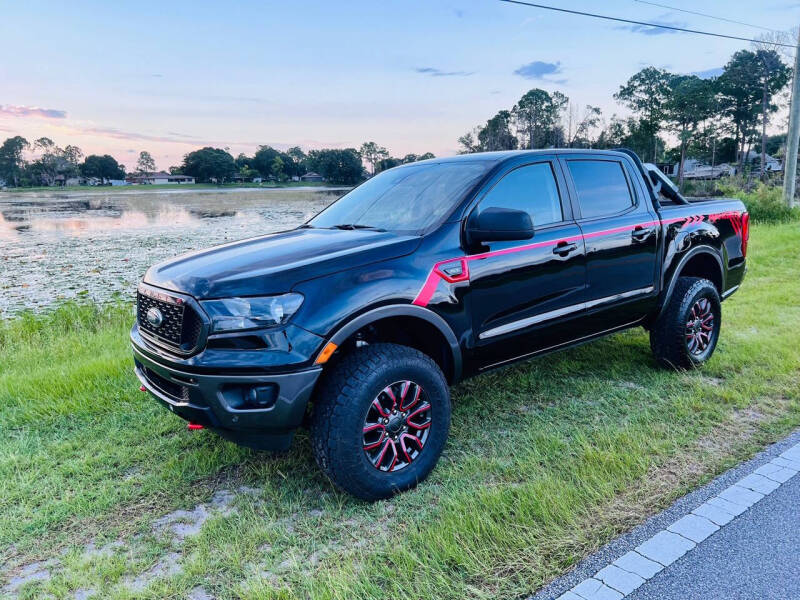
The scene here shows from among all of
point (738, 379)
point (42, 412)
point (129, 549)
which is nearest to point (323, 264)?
point (129, 549)

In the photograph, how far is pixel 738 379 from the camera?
14.3ft

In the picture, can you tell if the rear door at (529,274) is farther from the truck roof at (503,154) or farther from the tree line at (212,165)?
the tree line at (212,165)

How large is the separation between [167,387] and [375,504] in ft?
4.12

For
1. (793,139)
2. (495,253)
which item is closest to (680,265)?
(495,253)

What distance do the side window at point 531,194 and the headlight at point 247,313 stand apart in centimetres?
145

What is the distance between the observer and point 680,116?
77.4 meters

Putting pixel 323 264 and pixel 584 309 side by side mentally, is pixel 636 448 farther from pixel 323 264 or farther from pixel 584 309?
pixel 323 264

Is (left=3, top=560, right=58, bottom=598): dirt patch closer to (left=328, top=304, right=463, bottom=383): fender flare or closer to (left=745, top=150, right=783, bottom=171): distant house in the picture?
(left=328, top=304, right=463, bottom=383): fender flare

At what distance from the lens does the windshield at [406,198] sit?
136 inches

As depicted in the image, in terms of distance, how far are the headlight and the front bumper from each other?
0.75 ft

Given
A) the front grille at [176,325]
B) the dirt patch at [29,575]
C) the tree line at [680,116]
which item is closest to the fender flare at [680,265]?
the front grille at [176,325]

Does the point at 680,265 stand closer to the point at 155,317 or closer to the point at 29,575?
the point at 155,317

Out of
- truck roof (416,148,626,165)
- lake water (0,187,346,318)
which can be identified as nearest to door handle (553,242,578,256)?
truck roof (416,148,626,165)

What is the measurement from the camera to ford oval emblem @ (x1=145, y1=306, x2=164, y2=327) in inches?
115
